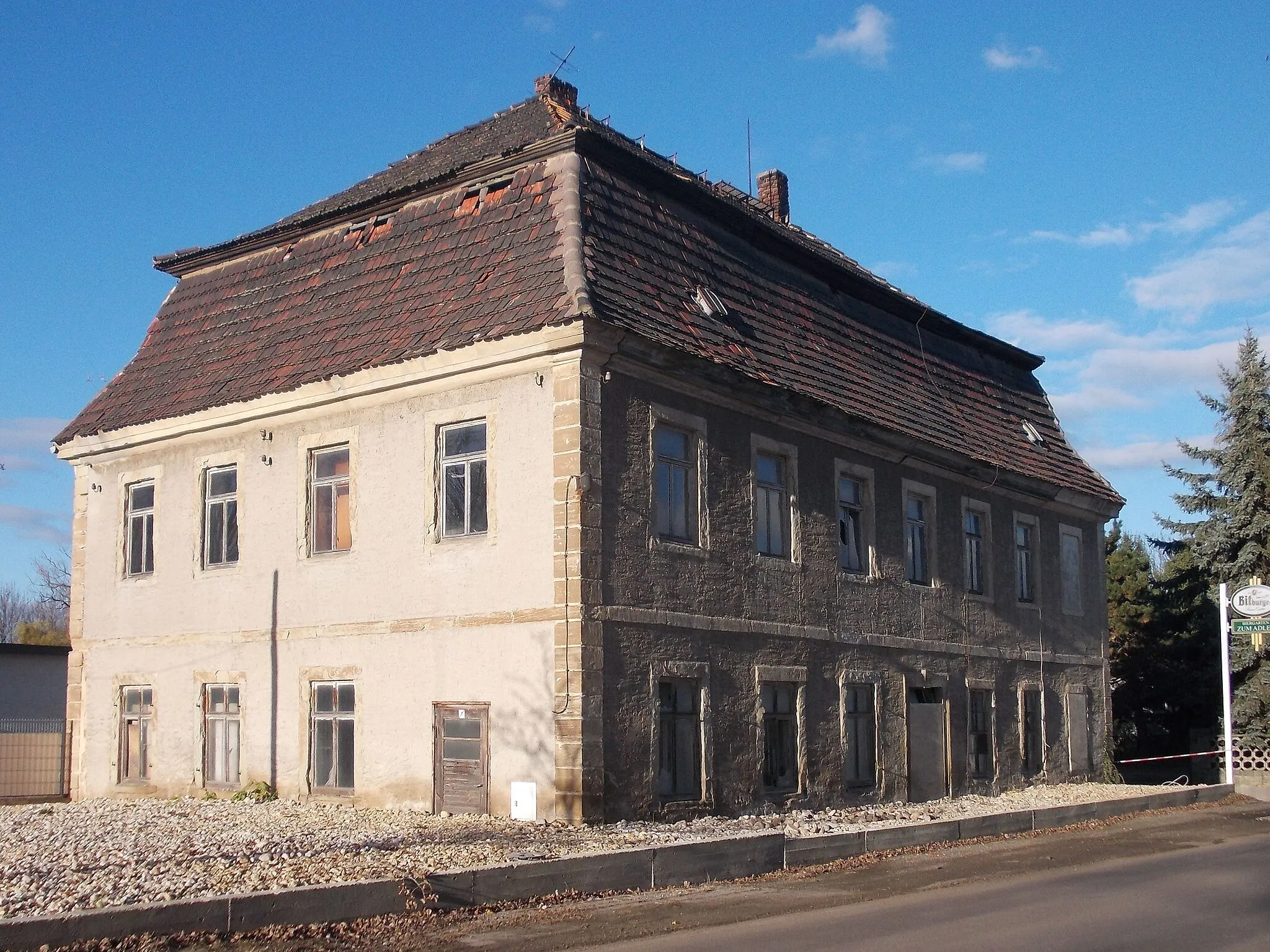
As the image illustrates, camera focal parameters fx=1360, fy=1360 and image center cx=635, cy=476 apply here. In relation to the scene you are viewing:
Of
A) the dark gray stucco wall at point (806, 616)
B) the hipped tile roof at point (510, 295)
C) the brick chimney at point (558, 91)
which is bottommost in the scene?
the dark gray stucco wall at point (806, 616)

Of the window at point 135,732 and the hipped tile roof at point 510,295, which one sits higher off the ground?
the hipped tile roof at point 510,295

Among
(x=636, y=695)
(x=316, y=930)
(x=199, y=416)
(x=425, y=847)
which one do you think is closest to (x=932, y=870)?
(x=636, y=695)

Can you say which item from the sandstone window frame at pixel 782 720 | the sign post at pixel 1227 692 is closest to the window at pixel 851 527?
the sandstone window frame at pixel 782 720

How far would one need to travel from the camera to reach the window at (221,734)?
1928 centimetres

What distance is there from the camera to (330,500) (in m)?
18.7

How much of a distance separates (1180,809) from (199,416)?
55.8 ft

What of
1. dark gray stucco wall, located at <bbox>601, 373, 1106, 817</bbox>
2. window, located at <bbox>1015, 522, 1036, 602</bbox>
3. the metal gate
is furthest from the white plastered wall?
window, located at <bbox>1015, 522, 1036, 602</bbox>

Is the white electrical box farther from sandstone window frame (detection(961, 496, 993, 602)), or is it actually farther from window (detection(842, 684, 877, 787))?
sandstone window frame (detection(961, 496, 993, 602))

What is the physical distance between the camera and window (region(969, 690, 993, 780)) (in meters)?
23.4

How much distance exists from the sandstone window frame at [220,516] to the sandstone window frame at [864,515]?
29.6 feet

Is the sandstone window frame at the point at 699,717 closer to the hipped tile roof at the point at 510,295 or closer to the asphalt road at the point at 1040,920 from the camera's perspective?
the hipped tile roof at the point at 510,295

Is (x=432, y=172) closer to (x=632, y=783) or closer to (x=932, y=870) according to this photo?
(x=632, y=783)

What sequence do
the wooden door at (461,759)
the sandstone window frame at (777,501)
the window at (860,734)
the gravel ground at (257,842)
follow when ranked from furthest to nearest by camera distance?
the window at (860,734), the sandstone window frame at (777,501), the wooden door at (461,759), the gravel ground at (257,842)

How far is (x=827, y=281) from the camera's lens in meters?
23.0
